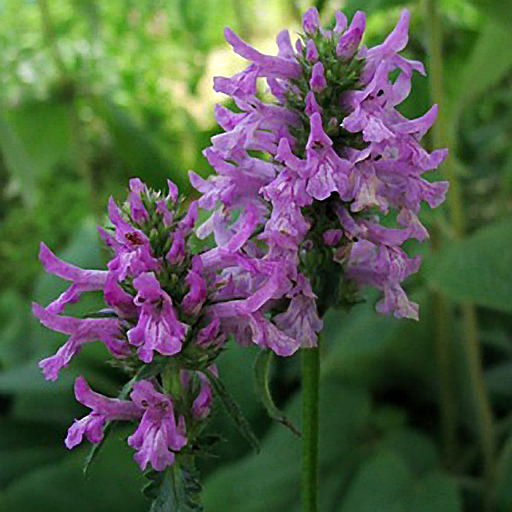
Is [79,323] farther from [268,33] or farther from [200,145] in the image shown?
[268,33]

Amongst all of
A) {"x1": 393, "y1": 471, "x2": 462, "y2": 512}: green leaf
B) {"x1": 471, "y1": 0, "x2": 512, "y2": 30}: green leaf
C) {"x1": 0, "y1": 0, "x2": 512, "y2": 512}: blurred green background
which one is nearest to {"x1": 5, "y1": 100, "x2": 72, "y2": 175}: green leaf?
{"x1": 0, "y1": 0, "x2": 512, "y2": 512}: blurred green background

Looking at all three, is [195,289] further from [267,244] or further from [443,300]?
[443,300]

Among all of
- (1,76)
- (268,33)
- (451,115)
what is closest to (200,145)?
(1,76)

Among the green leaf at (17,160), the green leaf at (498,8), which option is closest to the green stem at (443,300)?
the green leaf at (498,8)

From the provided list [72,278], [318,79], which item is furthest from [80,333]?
[318,79]

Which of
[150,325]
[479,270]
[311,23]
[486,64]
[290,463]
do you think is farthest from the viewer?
[486,64]
